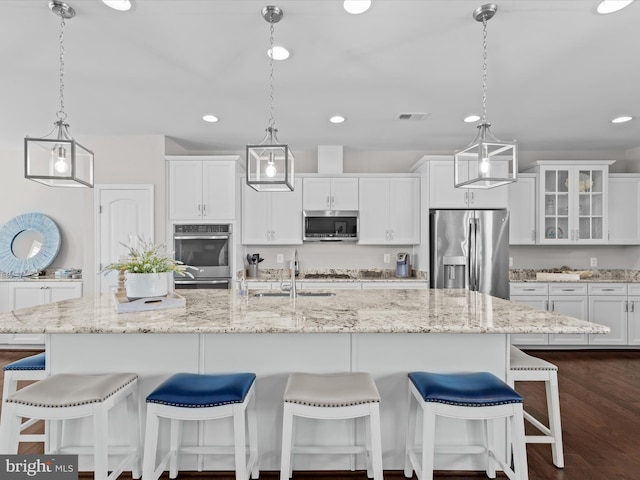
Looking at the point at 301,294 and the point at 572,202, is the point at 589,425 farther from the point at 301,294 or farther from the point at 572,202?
the point at 572,202

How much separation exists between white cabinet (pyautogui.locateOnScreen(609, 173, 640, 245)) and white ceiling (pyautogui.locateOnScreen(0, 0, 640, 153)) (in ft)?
2.60

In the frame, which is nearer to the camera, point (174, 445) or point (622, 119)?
point (174, 445)

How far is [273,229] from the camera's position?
4.93 meters

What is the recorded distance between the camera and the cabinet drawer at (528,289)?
15.3ft

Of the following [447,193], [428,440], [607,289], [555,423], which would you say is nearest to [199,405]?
[428,440]

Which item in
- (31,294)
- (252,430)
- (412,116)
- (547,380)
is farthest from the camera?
(31,294)

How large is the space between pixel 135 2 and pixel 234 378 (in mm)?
2098

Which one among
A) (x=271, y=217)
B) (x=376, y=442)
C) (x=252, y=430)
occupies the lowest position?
(x=252, y=430)

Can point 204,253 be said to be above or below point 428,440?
above

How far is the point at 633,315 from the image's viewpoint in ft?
15.2

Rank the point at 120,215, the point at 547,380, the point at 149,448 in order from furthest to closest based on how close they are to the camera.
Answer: the point at 120,215 → the point at 547,380 → the point at 149,448

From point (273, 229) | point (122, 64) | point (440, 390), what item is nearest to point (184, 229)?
point (273, 229)

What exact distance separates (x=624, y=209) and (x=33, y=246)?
8.05 metres

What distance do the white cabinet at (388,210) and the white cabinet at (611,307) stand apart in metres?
2.35
